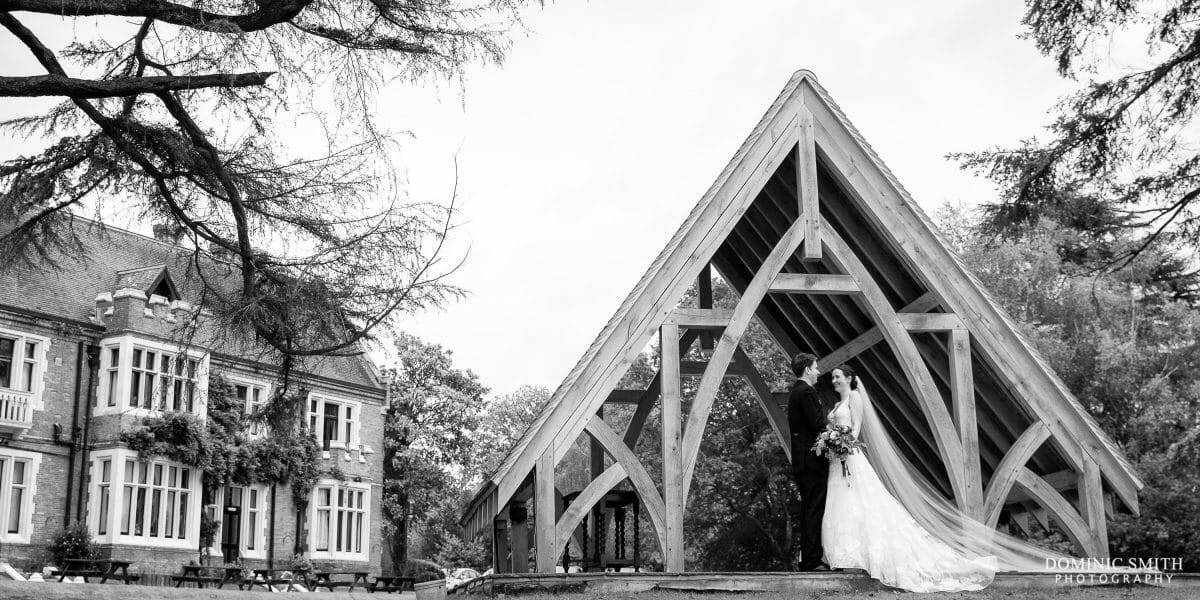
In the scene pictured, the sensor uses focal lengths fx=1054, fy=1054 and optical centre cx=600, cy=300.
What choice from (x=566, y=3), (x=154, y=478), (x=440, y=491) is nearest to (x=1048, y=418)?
(x=566, y=3)

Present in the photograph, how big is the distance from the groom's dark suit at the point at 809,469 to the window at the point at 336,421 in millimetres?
24594

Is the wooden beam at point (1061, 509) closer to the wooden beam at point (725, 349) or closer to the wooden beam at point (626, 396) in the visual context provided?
the wooden beam at point (725, 349)

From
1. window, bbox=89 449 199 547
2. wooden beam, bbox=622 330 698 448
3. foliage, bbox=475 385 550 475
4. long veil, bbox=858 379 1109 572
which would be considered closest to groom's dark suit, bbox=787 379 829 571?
long veil, bbox=858 379 1109 572

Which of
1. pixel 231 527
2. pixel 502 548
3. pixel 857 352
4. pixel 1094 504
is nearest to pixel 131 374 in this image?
pixel 231 527

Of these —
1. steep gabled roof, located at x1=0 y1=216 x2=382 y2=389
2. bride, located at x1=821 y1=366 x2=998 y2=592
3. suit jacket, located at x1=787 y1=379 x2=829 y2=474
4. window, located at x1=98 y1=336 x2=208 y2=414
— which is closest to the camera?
bride, located at x1=821 y1=366 x2=998 y2=592

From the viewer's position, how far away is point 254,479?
29.0 m

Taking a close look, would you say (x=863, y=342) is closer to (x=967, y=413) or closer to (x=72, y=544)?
(x=967, y=413)

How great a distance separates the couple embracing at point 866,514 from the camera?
8602mm

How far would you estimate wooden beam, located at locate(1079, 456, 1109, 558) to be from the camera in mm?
9648

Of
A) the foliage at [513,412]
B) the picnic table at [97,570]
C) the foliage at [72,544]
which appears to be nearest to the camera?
the picnic table at [97,570]

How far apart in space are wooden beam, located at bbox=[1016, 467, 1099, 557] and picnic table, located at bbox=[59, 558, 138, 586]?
14.6 meters

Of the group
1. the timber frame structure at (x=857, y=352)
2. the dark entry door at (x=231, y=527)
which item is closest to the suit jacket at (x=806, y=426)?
the timber frame structure at (x=857, y=352)

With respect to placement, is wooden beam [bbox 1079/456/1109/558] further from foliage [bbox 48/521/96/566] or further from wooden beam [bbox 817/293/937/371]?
foliage [bbox 48/521/96/566]

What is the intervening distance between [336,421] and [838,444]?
26.2m
